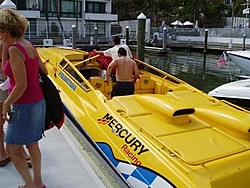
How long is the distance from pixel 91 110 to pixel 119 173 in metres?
1.09

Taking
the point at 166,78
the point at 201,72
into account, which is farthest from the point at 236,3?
the point at 166,78

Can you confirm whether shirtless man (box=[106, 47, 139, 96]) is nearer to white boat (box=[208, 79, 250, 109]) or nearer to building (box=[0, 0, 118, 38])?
white boat (box=[208, 79, 250, 109])

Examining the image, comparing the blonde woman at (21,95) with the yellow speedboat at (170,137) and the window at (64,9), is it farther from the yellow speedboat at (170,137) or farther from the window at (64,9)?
the window at (64,9)

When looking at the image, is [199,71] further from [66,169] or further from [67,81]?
[66,169]

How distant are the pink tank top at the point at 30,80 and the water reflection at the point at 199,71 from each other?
27.0 feet

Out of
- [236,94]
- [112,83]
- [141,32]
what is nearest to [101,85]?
[112,83]

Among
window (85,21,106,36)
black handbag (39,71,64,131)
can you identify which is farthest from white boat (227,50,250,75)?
window (85,21,106,36)

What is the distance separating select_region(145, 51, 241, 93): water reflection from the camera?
36.4ft

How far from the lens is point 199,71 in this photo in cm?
1355

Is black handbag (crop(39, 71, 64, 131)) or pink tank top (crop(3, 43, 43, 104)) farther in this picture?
black handbag (crop(39, 71, 64, 131))

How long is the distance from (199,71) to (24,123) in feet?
40.4

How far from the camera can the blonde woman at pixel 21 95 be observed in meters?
1.80

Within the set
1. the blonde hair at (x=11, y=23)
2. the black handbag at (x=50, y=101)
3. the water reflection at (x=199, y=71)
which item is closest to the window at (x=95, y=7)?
the water reflection at (x=199, y=71)

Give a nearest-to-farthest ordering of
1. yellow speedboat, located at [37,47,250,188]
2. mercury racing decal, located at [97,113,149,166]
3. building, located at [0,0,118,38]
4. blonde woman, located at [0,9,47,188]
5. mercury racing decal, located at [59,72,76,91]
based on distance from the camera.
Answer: blonde woman, located at [0,9,47,188]
yellow speedboat, located at [37,47,250,188]
mercury racing decal, located at [97,113,149,166]
mercury racing decal, located at [59,72,76,91]
building, located at [0,0,118,38]
